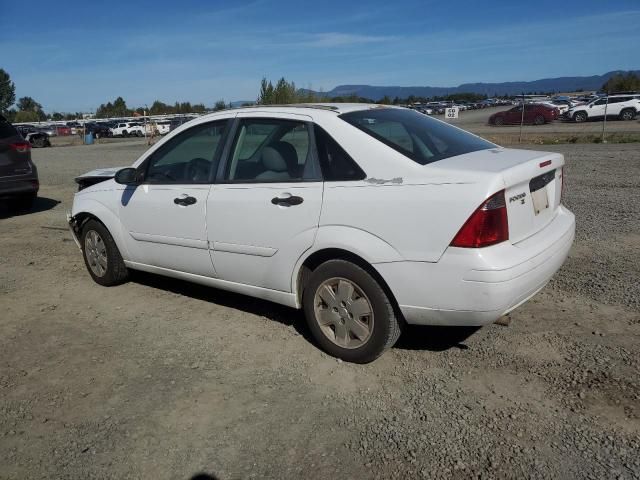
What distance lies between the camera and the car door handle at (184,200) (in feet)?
14.5

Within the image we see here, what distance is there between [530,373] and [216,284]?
8.00ft

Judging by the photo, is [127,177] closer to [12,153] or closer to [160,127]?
[12,153]

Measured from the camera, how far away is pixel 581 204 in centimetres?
847

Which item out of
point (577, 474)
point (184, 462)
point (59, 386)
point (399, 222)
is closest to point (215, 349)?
point (59, 386)

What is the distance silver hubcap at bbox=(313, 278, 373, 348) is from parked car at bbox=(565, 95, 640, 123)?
32654 mm

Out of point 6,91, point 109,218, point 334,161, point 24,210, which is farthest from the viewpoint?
point 6,91

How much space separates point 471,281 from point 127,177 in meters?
3.15

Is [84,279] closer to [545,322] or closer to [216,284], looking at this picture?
[216,284]

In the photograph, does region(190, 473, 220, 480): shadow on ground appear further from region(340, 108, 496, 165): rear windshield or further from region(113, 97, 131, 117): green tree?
region(113, 97, 131, 117): green tree

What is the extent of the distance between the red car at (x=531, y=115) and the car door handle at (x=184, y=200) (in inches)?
1334

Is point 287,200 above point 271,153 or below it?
below

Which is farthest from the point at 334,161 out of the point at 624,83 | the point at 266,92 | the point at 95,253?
the point at 624,83

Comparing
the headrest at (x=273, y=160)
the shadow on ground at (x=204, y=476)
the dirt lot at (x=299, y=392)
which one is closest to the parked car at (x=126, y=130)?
the dirt lot at (x=299, y=392)

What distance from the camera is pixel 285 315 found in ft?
15.5
